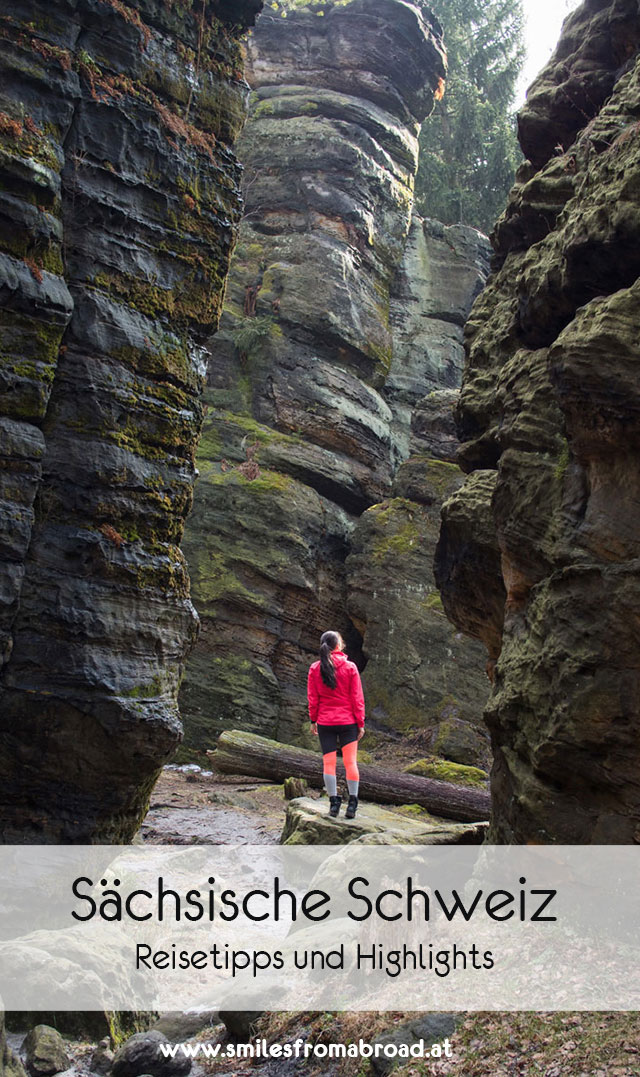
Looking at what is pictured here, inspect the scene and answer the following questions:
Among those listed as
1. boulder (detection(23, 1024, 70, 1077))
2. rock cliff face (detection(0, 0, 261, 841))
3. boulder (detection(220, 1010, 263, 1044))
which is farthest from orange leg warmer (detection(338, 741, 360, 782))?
boulder (detection(23, 1024, 70, 1077))

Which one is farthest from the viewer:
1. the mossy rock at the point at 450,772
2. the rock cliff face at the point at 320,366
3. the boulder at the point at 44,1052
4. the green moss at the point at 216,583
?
the rock cliff face at the point at 320,366

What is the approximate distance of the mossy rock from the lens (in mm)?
14703

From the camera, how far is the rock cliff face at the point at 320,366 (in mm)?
17984

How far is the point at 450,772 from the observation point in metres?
14.8

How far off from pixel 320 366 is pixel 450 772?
1128 centimetres

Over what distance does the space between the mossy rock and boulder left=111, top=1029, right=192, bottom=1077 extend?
9.33 meters

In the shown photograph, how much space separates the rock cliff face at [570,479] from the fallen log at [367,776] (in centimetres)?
504

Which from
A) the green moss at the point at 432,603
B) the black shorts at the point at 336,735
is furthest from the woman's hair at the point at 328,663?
the green moss at the point at 432,603

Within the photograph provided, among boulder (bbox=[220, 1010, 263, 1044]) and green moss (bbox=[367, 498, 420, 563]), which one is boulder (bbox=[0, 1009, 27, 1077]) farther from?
green moss (bbox=[367, 498, 420, 563])

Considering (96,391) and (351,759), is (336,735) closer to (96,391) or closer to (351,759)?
(351,759)

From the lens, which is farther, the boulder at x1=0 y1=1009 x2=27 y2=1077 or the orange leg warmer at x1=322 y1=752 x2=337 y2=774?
the orange leg warmer at x1=322 y1=752 x2=337 y2=774

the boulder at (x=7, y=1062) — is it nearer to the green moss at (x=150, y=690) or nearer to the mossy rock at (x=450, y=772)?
the green moss at (x=150, y=690)

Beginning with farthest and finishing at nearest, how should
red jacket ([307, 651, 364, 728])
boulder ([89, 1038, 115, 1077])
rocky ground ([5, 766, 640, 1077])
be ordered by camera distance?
red jacket ([307, 651, 364, 728]) < boulder ([89, 1038, 115, 1077]) < rocky ground ([5, 766, 640, 1077])

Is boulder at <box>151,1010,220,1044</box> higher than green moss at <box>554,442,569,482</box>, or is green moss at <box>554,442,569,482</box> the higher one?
green moss at <box>554,442,569,482</box>
